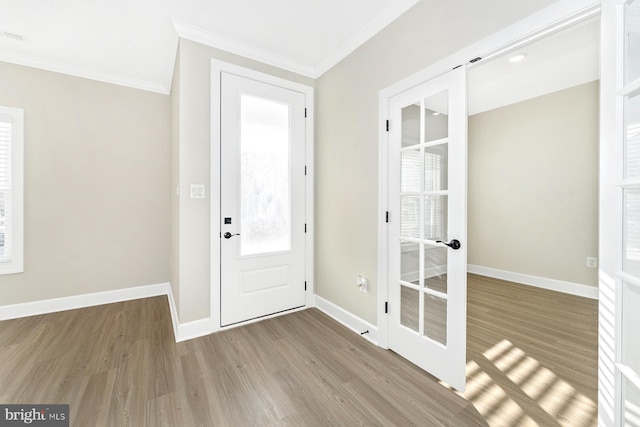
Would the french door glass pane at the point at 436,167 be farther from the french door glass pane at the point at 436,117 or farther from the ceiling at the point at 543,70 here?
the ceiling at the point at 543,70

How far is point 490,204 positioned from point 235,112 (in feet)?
14.0

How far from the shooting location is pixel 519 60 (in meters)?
2.99

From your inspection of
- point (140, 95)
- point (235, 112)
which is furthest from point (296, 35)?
point (140, 95)

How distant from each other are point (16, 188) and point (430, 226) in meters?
4.16

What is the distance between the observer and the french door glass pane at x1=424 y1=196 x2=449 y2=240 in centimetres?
186

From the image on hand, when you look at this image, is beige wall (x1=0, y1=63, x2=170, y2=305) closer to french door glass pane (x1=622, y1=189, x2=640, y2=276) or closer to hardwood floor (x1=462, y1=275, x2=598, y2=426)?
hardwood floor (x1=462, y1=275, x2=598, y2=426)

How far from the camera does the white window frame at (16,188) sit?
287 centimetres

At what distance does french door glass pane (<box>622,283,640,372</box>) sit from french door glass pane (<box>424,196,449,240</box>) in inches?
35.4

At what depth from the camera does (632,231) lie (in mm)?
1023

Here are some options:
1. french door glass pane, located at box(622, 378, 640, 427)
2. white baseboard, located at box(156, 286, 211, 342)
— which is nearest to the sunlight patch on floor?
french door glass pane, located at box(622, 378, 640, 427)

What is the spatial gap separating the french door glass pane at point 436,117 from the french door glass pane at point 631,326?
1190 mm

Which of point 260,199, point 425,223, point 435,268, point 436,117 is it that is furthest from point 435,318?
point 260,199

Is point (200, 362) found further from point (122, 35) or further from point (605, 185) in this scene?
point (122, 35)

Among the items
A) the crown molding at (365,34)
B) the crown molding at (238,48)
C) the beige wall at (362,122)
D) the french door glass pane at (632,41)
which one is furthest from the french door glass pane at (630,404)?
the crown molding at (238,48)
